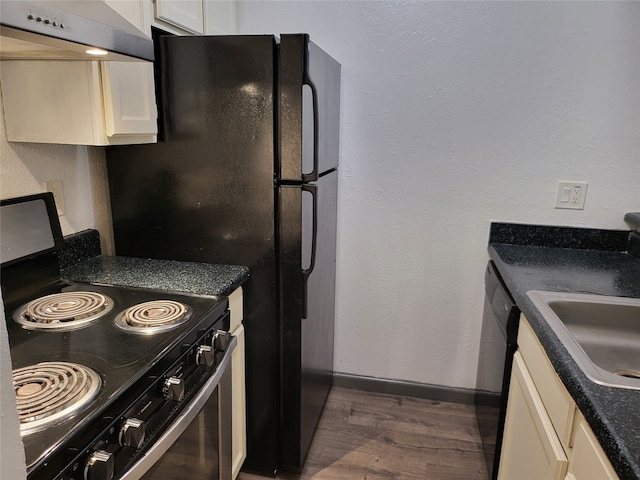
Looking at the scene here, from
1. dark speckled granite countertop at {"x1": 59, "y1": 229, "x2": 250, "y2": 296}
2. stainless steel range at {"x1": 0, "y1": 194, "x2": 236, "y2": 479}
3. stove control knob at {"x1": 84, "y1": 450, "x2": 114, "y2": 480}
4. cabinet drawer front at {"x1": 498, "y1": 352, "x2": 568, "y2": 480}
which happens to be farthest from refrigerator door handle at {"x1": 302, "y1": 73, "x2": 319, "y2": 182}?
stove control knob at {"x1": 84, "y1": 450, "x2": 114, "y2": 480}

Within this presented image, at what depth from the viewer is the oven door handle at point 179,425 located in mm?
→ 1056

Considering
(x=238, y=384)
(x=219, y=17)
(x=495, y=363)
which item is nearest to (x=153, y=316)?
(x=238, y=384)

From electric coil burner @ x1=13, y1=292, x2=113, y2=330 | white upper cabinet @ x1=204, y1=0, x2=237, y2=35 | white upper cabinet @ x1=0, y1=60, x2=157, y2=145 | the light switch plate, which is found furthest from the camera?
the light switch plate

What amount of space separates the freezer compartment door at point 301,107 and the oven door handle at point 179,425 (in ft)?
2.09

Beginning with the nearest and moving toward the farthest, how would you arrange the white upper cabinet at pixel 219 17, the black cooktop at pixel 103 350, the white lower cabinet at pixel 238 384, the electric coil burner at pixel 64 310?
1. the black cooktop at pixel 103 350
2. the electric coil burner at pixel 64 310
3. the white lower cabinet at pixel 238 384
4. the white upper cabinet at pixel 219 17

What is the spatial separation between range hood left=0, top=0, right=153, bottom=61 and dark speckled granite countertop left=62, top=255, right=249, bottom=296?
0.69 meters

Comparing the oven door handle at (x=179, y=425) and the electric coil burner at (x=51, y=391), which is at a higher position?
the electric coil burner at (x=51, y=391)

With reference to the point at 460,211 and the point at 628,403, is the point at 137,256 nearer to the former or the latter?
the point at 460,211

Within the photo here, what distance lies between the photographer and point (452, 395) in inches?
99.9

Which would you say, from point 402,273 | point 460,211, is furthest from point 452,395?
point 460,211

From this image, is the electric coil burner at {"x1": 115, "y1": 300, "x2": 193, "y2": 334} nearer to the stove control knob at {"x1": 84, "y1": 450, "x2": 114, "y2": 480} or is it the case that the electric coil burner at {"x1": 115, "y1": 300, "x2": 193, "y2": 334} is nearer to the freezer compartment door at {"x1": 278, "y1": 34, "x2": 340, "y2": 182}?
the stove control knob at {"x1": 84, "y1": 450, "x2": 114, "y2": 480}

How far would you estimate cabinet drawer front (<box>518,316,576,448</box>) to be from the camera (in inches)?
43.1

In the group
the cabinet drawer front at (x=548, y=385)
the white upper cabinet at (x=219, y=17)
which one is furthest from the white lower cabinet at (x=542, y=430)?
the white upper cabinet at (x=219, y=17)

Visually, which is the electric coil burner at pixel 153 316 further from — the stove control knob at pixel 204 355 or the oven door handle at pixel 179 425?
the oven door handle at pixel 179 425
